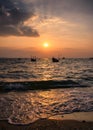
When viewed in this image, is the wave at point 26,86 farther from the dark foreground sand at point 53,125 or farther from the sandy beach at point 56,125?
the dark foreground sand at point 53,125

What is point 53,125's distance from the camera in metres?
8.89

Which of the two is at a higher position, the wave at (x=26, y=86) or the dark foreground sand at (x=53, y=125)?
the dark foreground sand at (x=53, y=125)

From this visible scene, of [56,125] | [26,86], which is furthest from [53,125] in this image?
[26,86]

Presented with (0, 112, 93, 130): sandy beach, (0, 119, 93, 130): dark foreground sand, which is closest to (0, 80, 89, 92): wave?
(0, 112, 93, 130): sandy beach

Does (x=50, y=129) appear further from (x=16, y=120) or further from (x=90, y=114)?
(x=90, y=114)

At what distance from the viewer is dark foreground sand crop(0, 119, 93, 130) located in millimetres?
8578

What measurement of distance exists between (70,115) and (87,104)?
2662 mm

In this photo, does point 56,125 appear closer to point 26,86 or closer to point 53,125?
point 53,125

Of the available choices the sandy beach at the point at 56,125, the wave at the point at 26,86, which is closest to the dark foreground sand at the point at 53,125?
the sandy beach at the point at 56,125

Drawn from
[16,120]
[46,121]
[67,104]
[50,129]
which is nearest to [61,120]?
[46,121]

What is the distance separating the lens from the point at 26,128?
28.0 ft

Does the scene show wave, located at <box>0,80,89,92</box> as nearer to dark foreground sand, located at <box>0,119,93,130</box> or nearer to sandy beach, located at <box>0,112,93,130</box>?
sandy beach, located at <box>0,112,93,130</box>

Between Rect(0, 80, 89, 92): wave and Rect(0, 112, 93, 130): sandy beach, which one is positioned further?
Rect(0, 80, 89, 92): wave

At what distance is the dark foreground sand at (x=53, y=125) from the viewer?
28.1 ft
